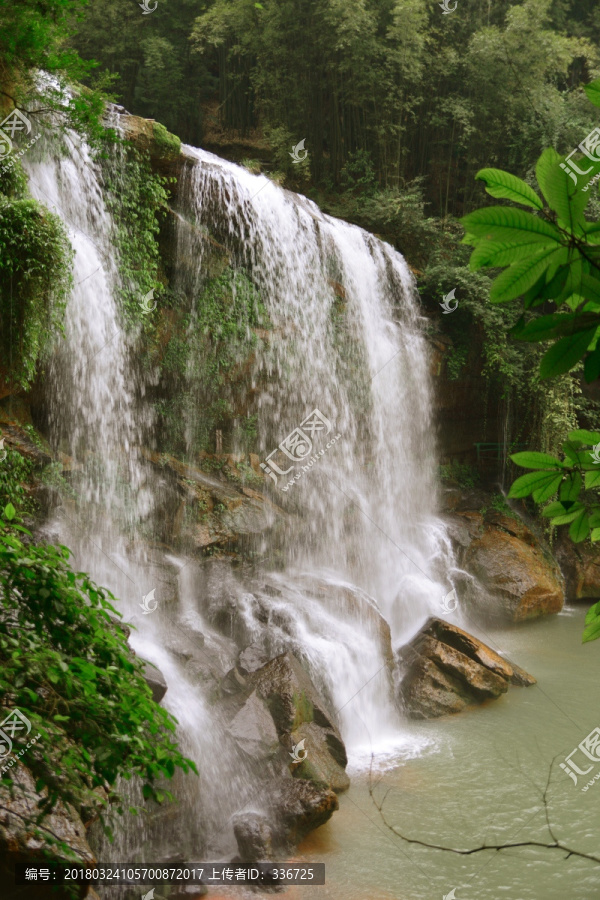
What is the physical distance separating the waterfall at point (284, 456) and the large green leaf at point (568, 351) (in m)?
4.92

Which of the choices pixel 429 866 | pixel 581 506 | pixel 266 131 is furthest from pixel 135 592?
pixel 266 131

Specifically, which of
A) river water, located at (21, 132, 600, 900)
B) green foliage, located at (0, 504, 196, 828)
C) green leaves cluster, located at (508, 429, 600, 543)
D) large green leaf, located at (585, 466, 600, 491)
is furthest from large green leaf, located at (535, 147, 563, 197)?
river water, located at (21, 132, 600, 900)

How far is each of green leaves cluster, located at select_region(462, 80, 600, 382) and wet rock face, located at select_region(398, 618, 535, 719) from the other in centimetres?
710

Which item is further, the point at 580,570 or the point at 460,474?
the point at 460,474

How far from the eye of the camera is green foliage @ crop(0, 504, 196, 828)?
7.70ft

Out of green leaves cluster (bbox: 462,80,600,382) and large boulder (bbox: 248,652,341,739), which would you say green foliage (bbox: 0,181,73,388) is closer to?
large boulder (bbox: 248,652,341,739)

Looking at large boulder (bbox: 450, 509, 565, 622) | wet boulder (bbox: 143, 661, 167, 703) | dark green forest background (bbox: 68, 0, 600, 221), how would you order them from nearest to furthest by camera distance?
wet boulder (bbox: 143, 661, 167, 703)
large boulder (bbox: 450, 509, 565, 622)
dark green forest background (bbox: 68, 0, 600, 221)

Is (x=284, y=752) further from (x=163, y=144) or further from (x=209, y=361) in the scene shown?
(x=163, y=144)

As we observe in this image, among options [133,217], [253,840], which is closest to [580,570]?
[253,840]

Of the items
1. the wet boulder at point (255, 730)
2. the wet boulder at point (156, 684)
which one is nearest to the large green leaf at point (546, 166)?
the wet boulder at point (156, 684)

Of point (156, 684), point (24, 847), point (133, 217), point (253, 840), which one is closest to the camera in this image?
point (24, 847)

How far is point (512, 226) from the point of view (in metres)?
0.99

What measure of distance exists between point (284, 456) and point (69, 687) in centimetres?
793

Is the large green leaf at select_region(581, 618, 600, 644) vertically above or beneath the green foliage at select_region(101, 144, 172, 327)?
beneath
